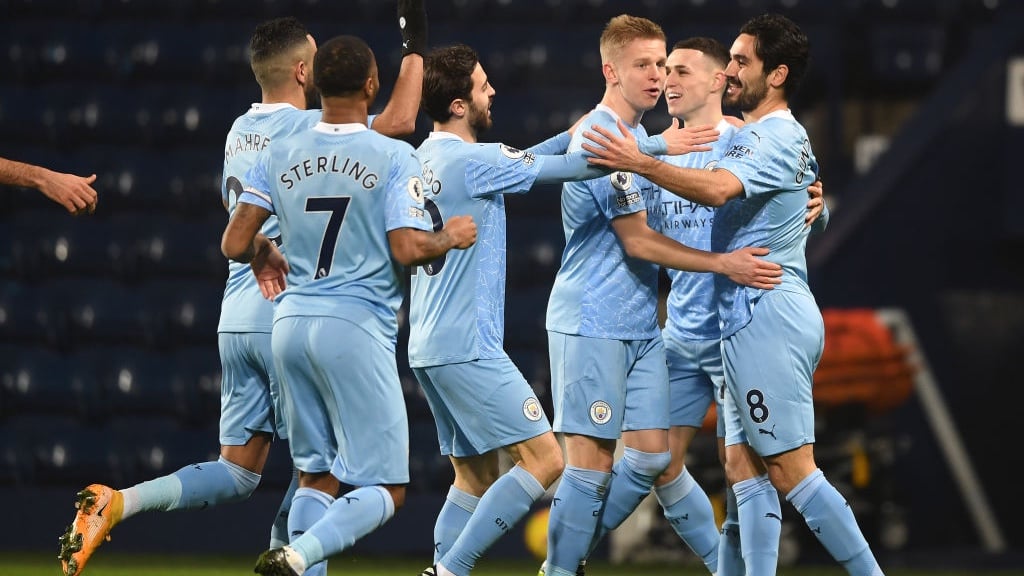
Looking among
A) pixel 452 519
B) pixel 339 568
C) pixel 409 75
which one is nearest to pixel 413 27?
pixel 409 75

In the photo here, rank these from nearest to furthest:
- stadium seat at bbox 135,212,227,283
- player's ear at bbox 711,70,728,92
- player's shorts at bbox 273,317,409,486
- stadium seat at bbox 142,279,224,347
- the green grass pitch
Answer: player's shorts at bbox 273,317,409,486 → player's ear at bbox 711,70,728,92 → the green grass pitch → stadium seat at bbox 142,279,224,347 → stadium seat at bbox 135,212,227,283

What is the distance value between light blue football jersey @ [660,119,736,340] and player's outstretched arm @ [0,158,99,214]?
88.0 inches

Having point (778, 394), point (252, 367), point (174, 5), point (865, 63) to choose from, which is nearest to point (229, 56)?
point (174, 5)

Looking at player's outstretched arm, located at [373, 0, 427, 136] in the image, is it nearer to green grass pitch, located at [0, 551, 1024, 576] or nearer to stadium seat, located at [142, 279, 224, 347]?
green grass pitch, located at [0, 551, 1024, 576]

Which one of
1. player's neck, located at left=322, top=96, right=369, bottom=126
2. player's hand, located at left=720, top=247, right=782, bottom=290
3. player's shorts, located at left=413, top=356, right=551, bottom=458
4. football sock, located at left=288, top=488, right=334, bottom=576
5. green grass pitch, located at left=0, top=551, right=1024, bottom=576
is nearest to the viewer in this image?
player's neck, located at left=322, top=96, right=369, bottom=126

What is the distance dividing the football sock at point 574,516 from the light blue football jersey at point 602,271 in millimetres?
539

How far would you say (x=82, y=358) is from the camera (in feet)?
31.5

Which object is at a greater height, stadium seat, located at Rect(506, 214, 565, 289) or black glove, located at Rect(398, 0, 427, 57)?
black glove, located at Rect(398, 0, 427, 57)

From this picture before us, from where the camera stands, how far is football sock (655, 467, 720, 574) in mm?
5445

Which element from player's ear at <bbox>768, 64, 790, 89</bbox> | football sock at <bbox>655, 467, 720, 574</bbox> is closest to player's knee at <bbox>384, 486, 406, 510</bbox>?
football sock at <bbox>655, 467, 720, 574</bbox>

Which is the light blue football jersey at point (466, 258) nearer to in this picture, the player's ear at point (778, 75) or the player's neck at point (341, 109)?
the player's neck at point (341, 109)

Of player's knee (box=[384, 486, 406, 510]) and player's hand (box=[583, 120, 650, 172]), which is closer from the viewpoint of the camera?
player's knee (box=[384, 486, 406, 510])

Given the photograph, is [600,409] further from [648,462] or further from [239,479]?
[239,479]

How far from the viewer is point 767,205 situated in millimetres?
5039
